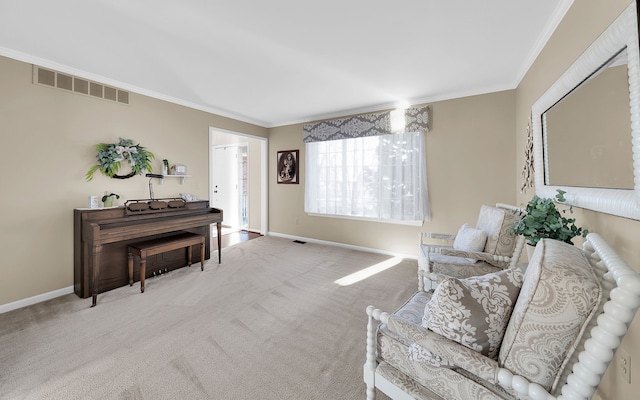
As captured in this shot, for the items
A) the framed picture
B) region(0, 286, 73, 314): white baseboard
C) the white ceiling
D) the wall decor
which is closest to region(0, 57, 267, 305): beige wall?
region(0, 286, 73, 314): white baseboard

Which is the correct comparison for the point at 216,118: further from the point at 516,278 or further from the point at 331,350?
the point at 516,278

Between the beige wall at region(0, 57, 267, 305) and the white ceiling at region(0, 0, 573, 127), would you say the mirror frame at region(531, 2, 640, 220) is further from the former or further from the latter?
the beige wall at region(0, 57, 267, 305)

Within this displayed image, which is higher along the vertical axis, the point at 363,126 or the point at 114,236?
the point at 363,126

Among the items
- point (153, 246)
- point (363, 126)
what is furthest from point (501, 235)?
point (153, 246)

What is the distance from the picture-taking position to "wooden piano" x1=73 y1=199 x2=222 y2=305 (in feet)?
8.36

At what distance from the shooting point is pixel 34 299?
8.34 feet

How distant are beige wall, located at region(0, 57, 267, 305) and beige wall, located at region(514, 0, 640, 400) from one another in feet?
14.7

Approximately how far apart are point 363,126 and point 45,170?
4.11m

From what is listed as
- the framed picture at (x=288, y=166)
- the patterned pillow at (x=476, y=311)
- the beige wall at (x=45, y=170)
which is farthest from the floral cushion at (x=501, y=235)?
the beige wall at (x=45, y=170)

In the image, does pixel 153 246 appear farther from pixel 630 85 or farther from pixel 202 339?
pixel 630 85

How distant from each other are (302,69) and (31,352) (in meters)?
3.38

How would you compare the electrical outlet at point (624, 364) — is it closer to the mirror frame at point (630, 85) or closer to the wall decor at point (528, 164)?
the mirror frame at point (630, 85)

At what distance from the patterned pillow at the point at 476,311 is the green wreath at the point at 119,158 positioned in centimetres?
373

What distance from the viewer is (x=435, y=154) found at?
372 centimetres
